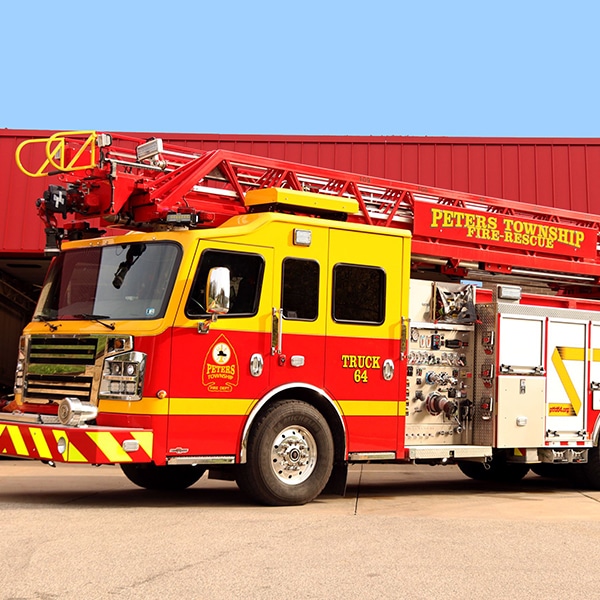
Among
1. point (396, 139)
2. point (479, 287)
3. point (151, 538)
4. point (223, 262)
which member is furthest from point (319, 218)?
point (396, 139)

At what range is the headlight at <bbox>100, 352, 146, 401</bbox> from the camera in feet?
28.2

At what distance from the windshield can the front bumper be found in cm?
112

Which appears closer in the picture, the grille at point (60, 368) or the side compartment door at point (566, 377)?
the grille at point (60, 368)

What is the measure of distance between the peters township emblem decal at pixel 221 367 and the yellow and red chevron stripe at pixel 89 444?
0.77 metres

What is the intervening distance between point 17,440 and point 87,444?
968mm

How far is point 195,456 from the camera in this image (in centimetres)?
882

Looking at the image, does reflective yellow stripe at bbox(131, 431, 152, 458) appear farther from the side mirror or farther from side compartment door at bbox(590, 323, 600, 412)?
side compartment door at bbox(590, 323, 600, 412)

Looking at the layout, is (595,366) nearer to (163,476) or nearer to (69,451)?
(163,476)

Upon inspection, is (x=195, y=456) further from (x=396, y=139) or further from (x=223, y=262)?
(x=396, y=139)

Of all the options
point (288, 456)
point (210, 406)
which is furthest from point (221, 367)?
point (288, 456)

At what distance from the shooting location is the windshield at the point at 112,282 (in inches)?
351

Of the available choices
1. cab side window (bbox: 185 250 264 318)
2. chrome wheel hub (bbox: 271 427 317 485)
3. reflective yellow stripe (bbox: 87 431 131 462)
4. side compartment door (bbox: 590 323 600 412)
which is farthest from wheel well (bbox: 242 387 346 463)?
side compartment door (bbox: 590 323 600 412)

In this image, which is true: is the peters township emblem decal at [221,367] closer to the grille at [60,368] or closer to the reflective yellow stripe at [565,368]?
the grille at [60,368]

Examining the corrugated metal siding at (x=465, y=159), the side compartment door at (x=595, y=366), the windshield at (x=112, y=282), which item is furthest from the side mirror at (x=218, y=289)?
the corrugated metal siding at (x=465, y=159)
